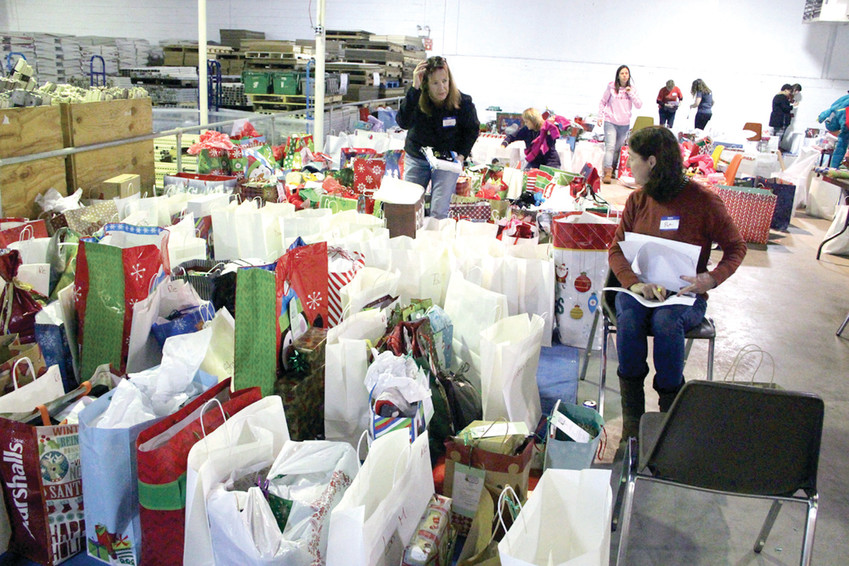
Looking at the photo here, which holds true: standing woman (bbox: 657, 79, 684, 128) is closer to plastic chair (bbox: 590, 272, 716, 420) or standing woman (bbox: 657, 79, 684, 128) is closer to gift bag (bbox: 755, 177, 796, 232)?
gift bag (bbox: 755, 177, 796, 232)

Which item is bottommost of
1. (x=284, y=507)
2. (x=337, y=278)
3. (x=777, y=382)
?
(x=777, y=382)

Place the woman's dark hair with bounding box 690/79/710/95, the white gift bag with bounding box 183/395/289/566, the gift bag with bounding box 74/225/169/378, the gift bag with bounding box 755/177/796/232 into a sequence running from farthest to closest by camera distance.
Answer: the woman's dark hair with bounding box 690/79/710/95, the gift bag with bounding box 755/177/796/232, the gift bag with bounding box 74/225/169/378, the white gift bag with bounding box 183/395/289/566

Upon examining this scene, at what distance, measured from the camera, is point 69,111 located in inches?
137

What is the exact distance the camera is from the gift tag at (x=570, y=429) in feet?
6.48

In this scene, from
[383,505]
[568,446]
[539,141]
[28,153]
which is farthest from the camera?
[539,141]

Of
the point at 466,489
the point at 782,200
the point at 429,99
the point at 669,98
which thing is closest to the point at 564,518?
the point at 466,489

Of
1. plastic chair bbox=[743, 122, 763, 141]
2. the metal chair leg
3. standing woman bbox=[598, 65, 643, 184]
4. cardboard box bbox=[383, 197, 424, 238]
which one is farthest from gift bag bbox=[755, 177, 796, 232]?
the metal chair leg

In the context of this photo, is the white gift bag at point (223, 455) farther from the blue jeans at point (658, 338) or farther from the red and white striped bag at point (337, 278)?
the blue jeans at point (658, 338)

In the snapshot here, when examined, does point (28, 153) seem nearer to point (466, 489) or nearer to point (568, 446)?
point (466, 489)

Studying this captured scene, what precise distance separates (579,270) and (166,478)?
239 centimetres

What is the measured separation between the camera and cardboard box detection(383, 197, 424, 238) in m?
3.76

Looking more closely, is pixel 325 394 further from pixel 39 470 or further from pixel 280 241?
pixel 280 241

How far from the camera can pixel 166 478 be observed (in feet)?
4.82

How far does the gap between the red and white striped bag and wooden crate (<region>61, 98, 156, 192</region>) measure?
6.10ft
